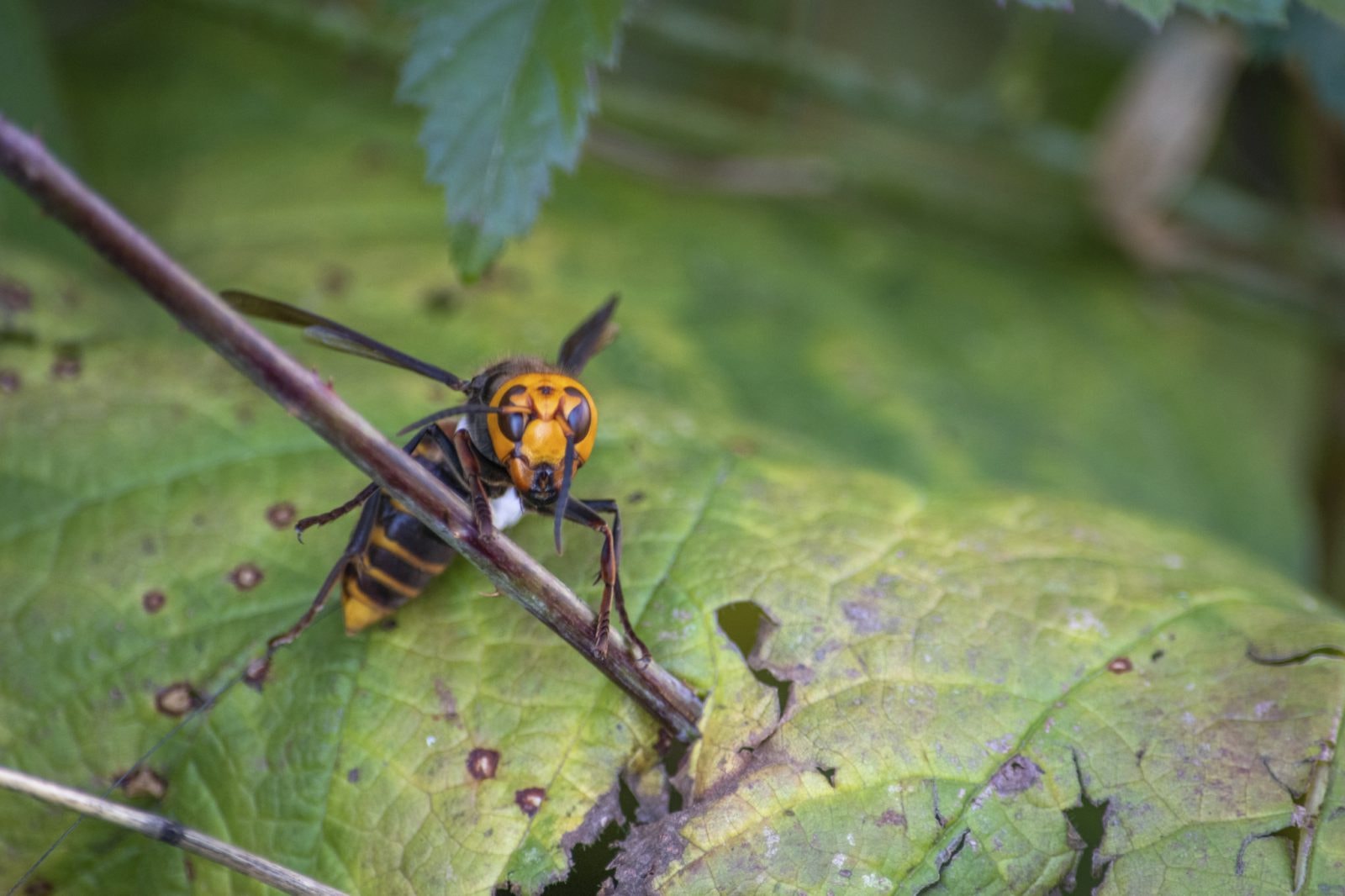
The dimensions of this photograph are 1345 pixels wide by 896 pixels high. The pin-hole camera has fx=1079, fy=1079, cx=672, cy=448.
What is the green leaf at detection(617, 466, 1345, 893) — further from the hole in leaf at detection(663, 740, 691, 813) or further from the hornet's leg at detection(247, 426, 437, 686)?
the hornet's leg at detection(247, 426, 437, 686)

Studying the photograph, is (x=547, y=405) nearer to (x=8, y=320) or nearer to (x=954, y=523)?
(x=954, y=523)

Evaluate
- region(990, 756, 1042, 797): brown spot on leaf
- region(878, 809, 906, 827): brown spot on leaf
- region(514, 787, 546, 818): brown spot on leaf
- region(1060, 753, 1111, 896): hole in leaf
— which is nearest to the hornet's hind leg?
region(514, 787, 546, 818): brown spot on leaf

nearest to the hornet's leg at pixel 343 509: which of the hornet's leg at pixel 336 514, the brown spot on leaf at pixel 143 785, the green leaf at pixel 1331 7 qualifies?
the hornet's leg at pixel 336 514

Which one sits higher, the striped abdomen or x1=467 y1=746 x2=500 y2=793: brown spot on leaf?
the striped abdomen

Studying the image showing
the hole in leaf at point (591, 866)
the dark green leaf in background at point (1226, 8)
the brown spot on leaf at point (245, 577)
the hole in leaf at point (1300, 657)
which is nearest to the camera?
the hole in leaf at point (591, 866)

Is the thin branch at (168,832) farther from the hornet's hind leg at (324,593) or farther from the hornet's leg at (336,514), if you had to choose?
the hornet's leg at (336,514)

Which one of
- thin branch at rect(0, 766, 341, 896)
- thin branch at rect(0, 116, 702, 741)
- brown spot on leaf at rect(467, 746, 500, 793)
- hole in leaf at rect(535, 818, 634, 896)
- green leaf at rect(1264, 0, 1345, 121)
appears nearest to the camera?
thin branch at rect(0, 116, 702, 741)

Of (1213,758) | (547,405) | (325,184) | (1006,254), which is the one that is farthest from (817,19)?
(1213,758)
